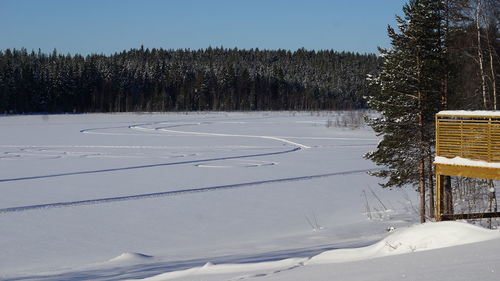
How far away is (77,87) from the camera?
8825 centimetres

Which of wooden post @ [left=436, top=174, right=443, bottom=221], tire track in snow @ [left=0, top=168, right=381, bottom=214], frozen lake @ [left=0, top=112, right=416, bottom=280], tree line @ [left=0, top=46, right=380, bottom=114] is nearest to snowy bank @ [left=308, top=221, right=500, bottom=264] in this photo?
frozen lake @ [left=0, top=112, right=416, bottom=280]

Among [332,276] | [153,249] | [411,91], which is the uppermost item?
[411,91]

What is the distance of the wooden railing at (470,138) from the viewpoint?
1019 centimetres

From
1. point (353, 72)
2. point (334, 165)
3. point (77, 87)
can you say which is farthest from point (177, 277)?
point (353, 72)

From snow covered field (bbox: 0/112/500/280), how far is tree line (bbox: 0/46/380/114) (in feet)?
195

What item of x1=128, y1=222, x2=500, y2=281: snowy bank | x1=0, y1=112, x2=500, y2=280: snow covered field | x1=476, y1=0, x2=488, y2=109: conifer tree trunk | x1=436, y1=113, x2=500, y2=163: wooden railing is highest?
x1=476, y1=0, x2=488, y2=109: conifer tree trunk

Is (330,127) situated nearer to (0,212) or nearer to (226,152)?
(226,152)

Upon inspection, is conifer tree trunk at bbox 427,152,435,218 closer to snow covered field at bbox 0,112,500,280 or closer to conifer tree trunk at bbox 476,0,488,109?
snow covered field at bbox 0,112,500,280

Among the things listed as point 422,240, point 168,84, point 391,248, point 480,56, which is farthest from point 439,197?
point 168,84

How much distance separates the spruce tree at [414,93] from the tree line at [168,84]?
73.4m

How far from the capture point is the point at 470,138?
35.1 feet

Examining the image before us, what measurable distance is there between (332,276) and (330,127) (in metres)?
44.5

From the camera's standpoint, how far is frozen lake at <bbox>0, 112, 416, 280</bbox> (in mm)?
10852

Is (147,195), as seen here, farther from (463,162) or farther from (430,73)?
(463,162)
